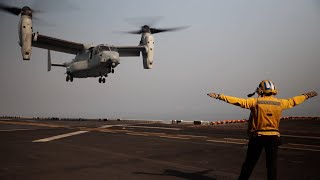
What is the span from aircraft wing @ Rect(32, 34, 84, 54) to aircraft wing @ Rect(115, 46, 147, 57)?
524 centimetres

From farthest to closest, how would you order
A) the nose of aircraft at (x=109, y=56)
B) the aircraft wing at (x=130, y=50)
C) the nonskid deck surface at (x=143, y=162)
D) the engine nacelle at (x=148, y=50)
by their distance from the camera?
the aircraft wing at (x=130, y=50)
the engine nacelle at (x=148, y=50)
the nose of aircraft at (x=109, y=56)
the nonskid deck surface at (x=143, y=162)

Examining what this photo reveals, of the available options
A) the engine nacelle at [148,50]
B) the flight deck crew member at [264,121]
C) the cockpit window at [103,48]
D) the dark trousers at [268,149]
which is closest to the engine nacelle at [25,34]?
the cockpit window at [103,48]

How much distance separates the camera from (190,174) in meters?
7.51

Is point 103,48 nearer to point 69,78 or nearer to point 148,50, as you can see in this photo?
point 148,50

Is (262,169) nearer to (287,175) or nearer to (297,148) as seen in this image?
(287,175)

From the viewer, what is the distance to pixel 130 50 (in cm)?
4534

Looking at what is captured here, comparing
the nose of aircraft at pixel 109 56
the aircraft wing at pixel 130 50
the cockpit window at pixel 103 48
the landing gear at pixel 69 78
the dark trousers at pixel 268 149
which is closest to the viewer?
the dark trousers at pixel 268 149

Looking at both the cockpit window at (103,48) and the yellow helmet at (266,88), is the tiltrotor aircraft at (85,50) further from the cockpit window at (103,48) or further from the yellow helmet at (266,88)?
the yellow helmet at (266,88)

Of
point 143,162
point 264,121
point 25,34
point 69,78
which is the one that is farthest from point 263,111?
point 69,78

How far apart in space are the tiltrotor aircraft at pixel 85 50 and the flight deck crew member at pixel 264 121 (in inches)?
1252

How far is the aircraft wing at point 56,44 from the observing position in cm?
4247

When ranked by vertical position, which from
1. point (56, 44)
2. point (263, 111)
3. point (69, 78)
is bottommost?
point (263, 111)

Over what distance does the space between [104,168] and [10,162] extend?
2.77m

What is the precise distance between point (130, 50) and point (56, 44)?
9960 mm
